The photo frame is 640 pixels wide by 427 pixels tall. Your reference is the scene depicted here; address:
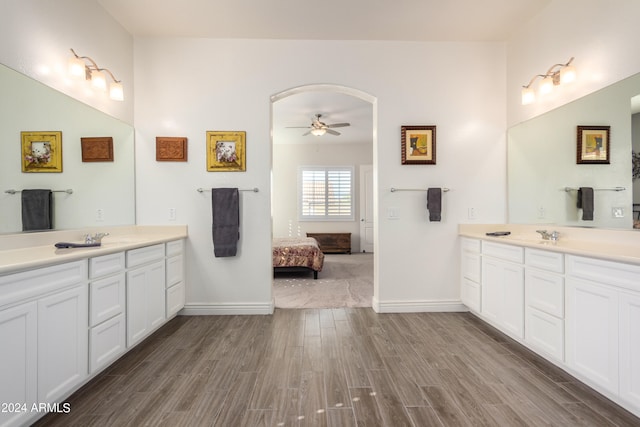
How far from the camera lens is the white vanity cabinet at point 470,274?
9.43 feet

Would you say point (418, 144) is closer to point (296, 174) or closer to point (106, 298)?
point (106, 298)

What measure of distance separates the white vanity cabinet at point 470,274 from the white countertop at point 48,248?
300 centimetres

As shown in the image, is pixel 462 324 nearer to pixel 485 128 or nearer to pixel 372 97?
pixel 485 128

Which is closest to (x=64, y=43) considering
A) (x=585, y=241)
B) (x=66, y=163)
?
(x=66, y=163)

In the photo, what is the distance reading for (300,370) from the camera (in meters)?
2.05

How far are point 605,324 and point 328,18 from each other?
3.16 m

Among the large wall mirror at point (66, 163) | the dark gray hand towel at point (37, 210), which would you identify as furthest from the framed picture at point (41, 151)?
the dark gray hand towel at point (37, 210)

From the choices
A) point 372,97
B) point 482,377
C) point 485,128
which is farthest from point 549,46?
point 482,377

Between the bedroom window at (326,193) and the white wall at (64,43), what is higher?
the white wall at (64,43)

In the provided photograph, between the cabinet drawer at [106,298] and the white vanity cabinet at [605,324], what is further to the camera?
the cabinet drawer at [106,298]

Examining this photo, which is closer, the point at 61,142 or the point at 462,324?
the point at 61,142

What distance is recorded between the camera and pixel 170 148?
3102 millimetres

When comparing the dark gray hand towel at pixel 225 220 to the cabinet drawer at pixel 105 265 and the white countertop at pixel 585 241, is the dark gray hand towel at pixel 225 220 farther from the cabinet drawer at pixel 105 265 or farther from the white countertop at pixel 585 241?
the white countertop at pixel 585 241

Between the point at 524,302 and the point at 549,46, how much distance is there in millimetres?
2326
